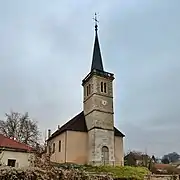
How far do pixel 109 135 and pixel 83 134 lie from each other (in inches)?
122

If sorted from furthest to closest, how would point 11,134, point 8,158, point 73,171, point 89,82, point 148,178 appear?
1. point 11,134
2. point 89,82
3. point 148,178
4. point 8,158
5. point 73,171

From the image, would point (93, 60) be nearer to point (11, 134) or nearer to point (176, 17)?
point (11, 134)

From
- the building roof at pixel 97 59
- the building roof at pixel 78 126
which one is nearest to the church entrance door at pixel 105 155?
the building roof at pixel 78 126

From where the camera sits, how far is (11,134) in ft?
141

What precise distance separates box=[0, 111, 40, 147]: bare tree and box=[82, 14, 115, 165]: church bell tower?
445 inches

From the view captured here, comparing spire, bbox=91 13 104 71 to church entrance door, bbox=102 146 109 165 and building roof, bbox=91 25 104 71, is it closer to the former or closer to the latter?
building roof, bbox=91 25 104 71

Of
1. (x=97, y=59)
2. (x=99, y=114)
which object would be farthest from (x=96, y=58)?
(x=99, y=114)

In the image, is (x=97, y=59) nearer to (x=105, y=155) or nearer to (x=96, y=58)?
(x=96, y=58)

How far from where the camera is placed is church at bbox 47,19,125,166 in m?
32.5

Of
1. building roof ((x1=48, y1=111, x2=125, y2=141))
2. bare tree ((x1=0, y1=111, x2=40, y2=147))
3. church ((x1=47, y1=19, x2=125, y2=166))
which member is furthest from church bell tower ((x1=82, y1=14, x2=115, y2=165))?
bare tree ((x1=0, y1=111, x2=40, y2=147))

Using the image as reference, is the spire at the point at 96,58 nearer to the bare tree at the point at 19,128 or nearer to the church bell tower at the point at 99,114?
the church bell tower at the point at 99,114

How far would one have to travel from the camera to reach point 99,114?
110ft

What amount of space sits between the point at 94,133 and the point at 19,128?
1618cm

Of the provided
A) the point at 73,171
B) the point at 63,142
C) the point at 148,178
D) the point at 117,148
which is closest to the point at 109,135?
the point at 117,148
